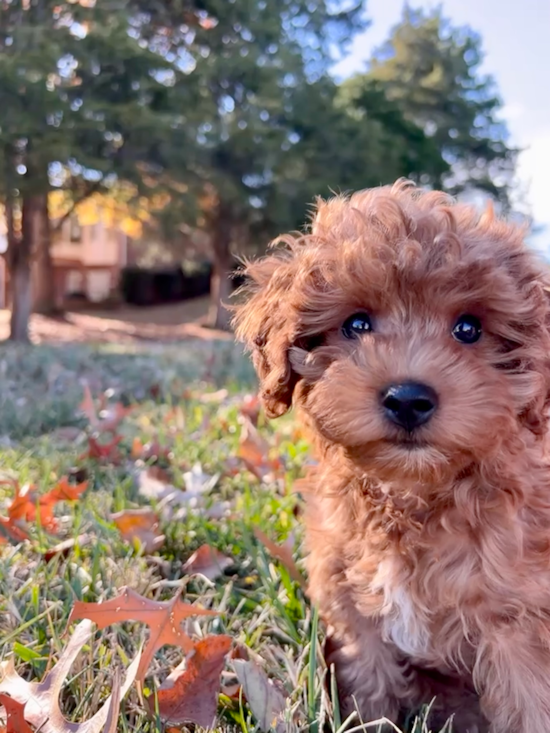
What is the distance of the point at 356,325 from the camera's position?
218 cm

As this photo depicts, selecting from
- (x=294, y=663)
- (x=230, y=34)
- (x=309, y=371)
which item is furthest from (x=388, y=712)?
(x=230, y=34)

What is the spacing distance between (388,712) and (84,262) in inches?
1395

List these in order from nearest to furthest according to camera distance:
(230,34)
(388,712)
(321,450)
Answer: (388,712), (321,450), (230,34)

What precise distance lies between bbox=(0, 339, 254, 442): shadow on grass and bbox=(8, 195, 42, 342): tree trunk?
20.0 feet

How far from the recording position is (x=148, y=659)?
1894 mm

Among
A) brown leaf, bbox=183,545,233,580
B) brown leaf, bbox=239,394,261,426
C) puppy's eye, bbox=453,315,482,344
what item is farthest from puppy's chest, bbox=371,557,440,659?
brown leaf, bbox=239,394,261,426

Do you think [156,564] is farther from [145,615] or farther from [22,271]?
[22,271]

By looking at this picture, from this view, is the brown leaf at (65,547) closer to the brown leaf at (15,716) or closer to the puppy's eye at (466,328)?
the brown leaf at (15,716)

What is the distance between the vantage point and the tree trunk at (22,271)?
47.6 ft

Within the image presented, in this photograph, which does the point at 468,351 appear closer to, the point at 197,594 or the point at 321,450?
the point at 321,450

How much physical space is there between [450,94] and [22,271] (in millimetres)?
24665

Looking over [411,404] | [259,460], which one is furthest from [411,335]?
[259,460]

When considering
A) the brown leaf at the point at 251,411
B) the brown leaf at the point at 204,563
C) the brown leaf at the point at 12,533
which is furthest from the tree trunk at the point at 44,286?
the brown leaf at the point at 204,563

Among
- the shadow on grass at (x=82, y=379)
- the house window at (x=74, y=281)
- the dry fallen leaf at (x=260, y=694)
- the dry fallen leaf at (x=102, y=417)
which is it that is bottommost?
the house window at (x=74, y=281)
